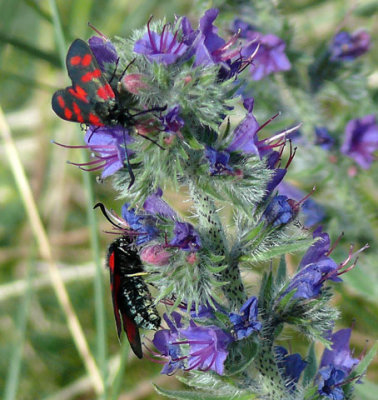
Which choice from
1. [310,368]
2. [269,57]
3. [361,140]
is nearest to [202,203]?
[310,368]

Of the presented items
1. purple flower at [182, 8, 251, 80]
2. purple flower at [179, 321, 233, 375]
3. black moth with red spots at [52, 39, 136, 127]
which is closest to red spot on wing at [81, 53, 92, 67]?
black moth with red spots at [52, 39, 136, 127]

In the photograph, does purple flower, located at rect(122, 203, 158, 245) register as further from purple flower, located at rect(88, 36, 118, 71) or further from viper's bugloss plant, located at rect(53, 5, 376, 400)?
purple flower, located at rect(88, 36, 118, 71)

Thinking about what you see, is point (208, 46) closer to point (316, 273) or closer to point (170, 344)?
point (316, 273)

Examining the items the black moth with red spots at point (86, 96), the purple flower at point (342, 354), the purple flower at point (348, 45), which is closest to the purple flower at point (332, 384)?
the purple flower at point (342, 354)

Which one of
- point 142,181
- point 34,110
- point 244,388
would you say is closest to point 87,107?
point 142,181

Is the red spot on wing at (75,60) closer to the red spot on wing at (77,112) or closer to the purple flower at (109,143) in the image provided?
the red spot on wing at (77,112)

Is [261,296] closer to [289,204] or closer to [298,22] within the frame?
[289,204]
